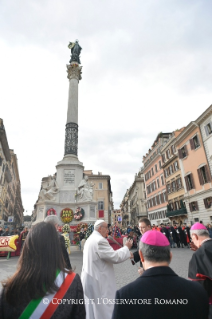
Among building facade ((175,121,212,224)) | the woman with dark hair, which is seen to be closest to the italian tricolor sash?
the woman with dark hair

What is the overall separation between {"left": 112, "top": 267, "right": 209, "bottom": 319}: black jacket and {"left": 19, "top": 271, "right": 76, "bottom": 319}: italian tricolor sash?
1.30ft

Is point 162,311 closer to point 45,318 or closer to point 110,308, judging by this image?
point 45,318

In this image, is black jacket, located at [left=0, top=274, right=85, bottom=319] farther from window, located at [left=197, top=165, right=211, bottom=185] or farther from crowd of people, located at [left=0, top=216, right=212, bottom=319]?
window, located at [left=197, top=165, right=211, bottom=185]

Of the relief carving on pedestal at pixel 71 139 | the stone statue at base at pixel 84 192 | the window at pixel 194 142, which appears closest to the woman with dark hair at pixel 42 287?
the stone statue at base at pixel 84 192

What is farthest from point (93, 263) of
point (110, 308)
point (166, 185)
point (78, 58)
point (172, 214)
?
point (166, 185)

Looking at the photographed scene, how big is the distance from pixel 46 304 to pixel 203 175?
2575cm

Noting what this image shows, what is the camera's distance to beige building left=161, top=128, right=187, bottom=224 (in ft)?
93.1

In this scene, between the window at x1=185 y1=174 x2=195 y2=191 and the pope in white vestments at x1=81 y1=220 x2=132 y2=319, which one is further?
the window at x1=185 y1=174 x2=195 y2=191

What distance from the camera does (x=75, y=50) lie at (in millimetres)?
24109

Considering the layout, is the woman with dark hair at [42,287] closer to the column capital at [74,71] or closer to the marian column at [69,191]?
the marian column at [69,191]

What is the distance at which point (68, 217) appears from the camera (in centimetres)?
1459

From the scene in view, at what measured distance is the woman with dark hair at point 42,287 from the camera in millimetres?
1253

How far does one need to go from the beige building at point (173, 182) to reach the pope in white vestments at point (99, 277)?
27007 mm

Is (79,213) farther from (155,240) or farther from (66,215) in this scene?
(155,240)
